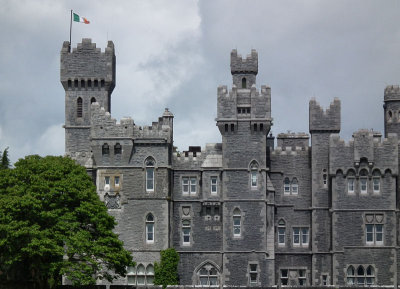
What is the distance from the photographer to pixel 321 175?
7662cm

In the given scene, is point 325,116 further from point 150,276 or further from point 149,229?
point 150,276

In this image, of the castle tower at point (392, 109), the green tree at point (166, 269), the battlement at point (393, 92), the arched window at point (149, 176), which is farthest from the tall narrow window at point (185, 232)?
the battlement at point (393, 92)

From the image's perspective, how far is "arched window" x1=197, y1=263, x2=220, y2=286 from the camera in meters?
74.4

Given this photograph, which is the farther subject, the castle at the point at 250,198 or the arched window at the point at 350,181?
the arched window at the point at 350,181

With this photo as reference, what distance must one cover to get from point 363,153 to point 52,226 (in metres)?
25.7

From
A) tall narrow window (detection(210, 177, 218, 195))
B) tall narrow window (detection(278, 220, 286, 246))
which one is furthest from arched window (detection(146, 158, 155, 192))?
tall narrow window (detection(278, 220, 286, 246))

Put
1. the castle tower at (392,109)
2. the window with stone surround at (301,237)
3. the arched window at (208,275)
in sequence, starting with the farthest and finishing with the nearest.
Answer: the castle tower at (392,109), the window with stone surround at (301,237), the arched window at (208,275)

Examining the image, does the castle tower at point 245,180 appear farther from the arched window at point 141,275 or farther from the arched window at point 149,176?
the arched window at point 141,275

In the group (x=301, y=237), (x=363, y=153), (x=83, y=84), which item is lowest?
(x=301, y=237)

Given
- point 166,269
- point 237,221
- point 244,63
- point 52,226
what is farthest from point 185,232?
point 244,63

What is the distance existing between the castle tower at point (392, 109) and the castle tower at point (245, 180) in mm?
11396

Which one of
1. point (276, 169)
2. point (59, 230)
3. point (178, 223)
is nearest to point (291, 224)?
point (276, 169)

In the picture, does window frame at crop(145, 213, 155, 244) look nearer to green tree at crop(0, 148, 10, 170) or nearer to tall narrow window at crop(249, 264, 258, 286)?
tall narrow window at crop(249, 264, 258, 286)

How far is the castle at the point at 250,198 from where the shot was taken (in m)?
73.5
